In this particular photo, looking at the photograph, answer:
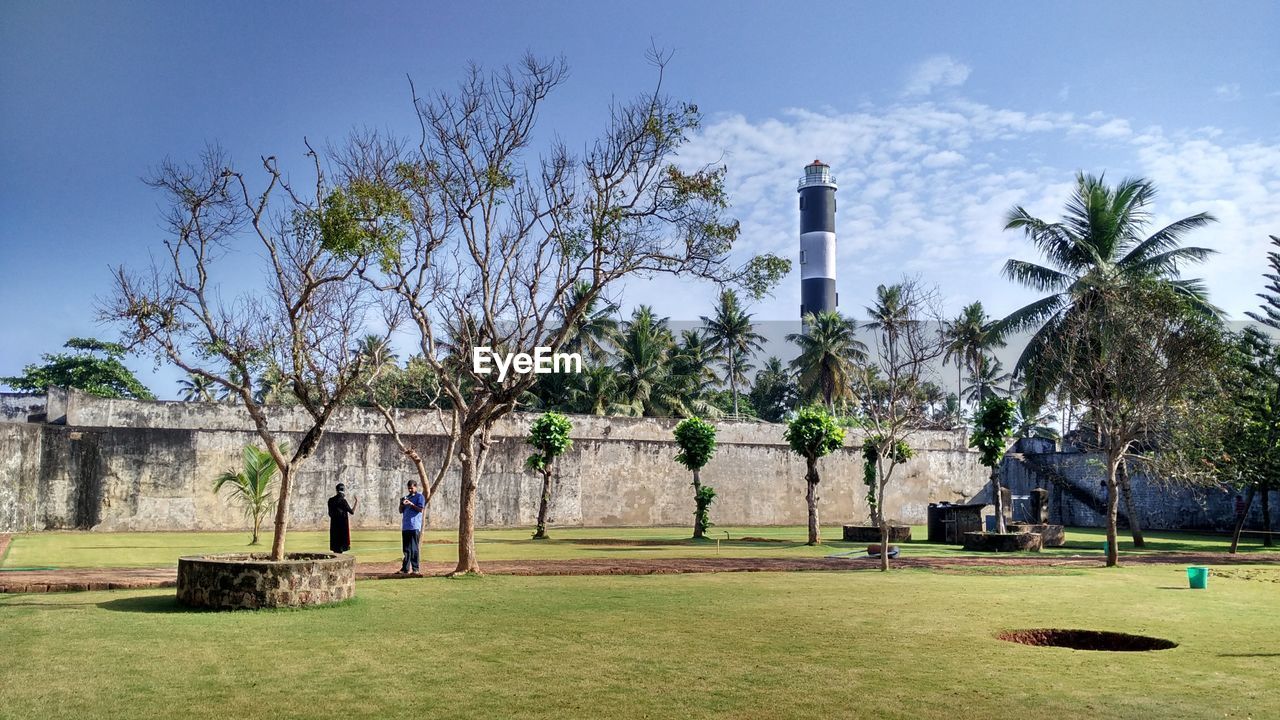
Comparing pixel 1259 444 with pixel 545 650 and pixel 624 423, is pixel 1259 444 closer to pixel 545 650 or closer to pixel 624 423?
pixel 624 423

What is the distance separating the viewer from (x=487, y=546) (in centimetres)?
2256

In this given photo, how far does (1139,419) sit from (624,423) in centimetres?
2032

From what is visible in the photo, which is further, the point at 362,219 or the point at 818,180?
the point at 818,180

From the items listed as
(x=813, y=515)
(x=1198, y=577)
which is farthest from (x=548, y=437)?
(x=1198, y=577)

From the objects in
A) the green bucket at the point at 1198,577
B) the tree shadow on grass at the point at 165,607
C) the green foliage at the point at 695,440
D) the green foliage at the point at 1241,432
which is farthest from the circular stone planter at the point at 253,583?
the green foliage at the point at 1241,432

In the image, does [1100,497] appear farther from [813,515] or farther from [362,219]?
[362,219]

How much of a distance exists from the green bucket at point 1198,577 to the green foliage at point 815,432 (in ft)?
39.1

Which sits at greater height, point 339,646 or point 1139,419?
point 1139,419

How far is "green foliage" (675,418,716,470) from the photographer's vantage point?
1109 inches

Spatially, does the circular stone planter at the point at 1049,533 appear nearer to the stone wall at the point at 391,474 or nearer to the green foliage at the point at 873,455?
the green foliage at the point at 873,455

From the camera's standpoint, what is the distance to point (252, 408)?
15.0m

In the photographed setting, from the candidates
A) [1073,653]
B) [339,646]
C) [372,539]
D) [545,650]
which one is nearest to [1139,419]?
[1073,653]

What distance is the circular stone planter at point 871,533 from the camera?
83.6 feet

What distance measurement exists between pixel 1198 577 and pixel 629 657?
921cm
